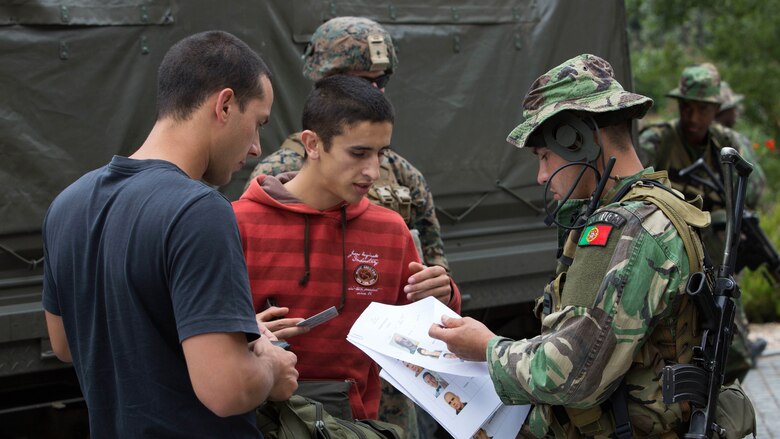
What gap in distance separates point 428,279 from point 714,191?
3.90 meters

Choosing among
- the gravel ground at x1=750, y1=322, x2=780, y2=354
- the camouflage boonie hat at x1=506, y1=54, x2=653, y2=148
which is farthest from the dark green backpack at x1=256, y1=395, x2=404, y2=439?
the gravel ground at x1=750, y1=322, x2=780, y2=354

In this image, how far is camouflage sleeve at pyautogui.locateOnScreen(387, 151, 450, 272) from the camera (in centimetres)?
373

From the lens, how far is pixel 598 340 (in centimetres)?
235

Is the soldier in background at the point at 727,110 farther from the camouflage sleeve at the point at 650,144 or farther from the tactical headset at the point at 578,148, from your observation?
the tactical headset at the point at 578,148

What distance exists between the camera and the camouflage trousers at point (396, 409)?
341 cm

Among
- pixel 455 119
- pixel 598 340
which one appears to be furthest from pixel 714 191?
pixel 598 340

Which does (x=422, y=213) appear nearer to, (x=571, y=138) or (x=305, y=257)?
(x=305, y=257)

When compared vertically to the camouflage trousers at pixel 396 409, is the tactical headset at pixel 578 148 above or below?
above

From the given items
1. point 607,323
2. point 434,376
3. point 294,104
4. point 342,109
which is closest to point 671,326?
point 607,323

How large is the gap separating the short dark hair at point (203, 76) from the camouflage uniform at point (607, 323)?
31.2 inches

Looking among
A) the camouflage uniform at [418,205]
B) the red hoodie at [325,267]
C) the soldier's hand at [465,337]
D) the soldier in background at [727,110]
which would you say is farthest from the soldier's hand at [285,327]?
the soldier in background at [727,110]

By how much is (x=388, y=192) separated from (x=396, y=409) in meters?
0.78

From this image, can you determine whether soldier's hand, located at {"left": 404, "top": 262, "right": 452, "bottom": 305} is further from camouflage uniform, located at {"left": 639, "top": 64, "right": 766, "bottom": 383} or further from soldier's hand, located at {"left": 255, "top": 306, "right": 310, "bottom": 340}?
camouflage uniform, located at {"left": 639, "top": 64, "right": 766, "bottom": 383}

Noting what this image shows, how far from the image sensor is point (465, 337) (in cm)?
259
